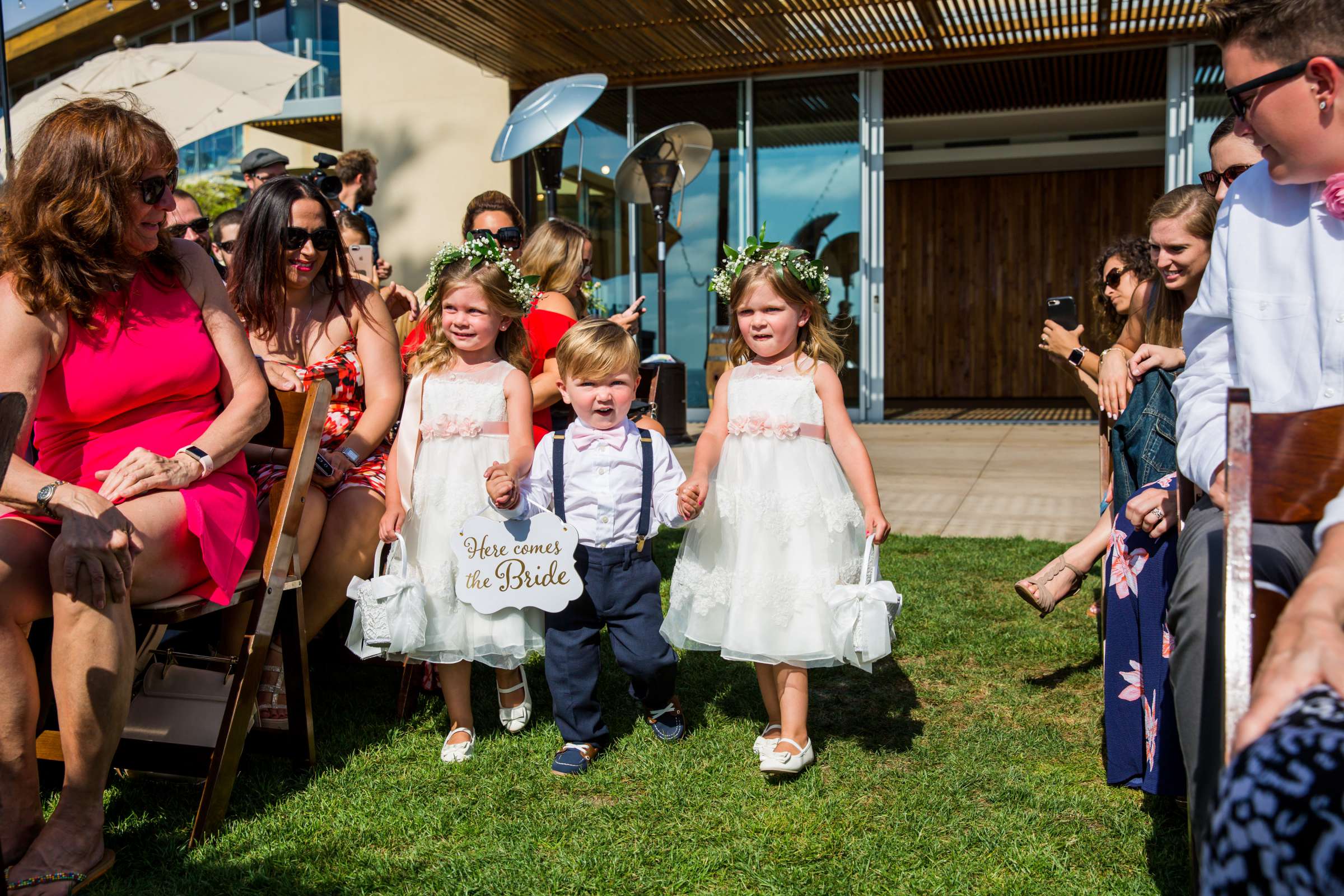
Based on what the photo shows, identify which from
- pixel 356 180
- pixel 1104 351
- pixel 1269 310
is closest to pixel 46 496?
pixel 1269 310

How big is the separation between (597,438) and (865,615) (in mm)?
980

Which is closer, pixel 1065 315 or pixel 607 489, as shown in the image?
pixel 607 489

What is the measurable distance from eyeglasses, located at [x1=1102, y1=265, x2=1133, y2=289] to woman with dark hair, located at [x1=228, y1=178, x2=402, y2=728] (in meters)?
2.87

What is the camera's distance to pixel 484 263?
133 inches

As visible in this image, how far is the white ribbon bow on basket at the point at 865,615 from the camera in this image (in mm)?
2805

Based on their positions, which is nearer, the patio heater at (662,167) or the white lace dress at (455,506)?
the white lace dress at (455,506)

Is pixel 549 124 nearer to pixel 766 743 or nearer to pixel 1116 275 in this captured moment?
pixel 1116 275

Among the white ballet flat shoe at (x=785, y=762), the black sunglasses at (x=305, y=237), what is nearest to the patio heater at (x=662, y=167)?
the black sunglasses at (x=305, y=237)

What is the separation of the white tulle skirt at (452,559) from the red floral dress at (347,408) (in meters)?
0.24

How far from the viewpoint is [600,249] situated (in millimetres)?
12781

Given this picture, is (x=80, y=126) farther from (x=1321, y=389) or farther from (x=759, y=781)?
(x=1321, y=389)

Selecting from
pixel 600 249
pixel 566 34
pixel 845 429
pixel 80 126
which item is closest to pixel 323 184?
pixel 80 126

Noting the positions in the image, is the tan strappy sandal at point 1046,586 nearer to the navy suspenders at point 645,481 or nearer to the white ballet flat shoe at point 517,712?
the navy suspenders at point 645,481

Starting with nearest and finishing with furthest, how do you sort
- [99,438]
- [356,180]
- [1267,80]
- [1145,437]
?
[1267,80], [99,438], [1145,437], [356,180]
